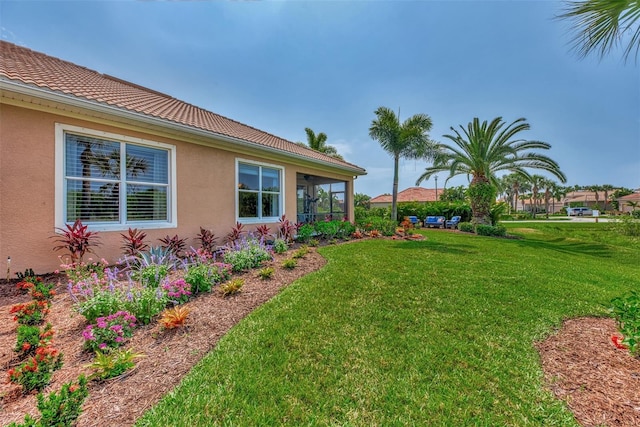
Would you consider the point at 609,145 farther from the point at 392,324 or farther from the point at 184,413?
the point at 184,413

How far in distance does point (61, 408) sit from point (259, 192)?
7770 millimetres

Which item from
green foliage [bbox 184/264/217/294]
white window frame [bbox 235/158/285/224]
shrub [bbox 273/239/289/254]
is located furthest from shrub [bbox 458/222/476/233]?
green foliage [bbox 184/264/217/294]

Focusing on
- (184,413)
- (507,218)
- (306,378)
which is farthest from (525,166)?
(507,218)

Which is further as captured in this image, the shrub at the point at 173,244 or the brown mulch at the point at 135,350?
the shrub at the point at 173,244

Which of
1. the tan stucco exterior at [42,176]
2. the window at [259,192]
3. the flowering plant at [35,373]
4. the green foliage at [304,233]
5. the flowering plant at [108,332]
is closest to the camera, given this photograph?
the flowering plant at [35,373]

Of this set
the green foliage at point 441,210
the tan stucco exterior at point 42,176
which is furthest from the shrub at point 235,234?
the green foliage at point 441,210

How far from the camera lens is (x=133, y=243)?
19.5ft

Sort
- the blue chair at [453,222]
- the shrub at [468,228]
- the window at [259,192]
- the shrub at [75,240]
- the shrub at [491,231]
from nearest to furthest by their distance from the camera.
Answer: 1. the shrub at [75,240]
2. the window at [259,192]
3. the shrub at [491,231]
4. the shrub at [468,228]
5. the blue chair at [453,222]

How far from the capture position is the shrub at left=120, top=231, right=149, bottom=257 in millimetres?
5945

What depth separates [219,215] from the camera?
26.5ft

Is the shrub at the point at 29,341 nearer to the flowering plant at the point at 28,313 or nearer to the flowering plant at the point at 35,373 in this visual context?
the flowering plant at the point at 35,373

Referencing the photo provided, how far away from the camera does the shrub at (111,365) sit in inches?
102

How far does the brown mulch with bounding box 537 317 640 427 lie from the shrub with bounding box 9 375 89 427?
4.27 meters

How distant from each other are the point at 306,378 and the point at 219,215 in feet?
21.2
